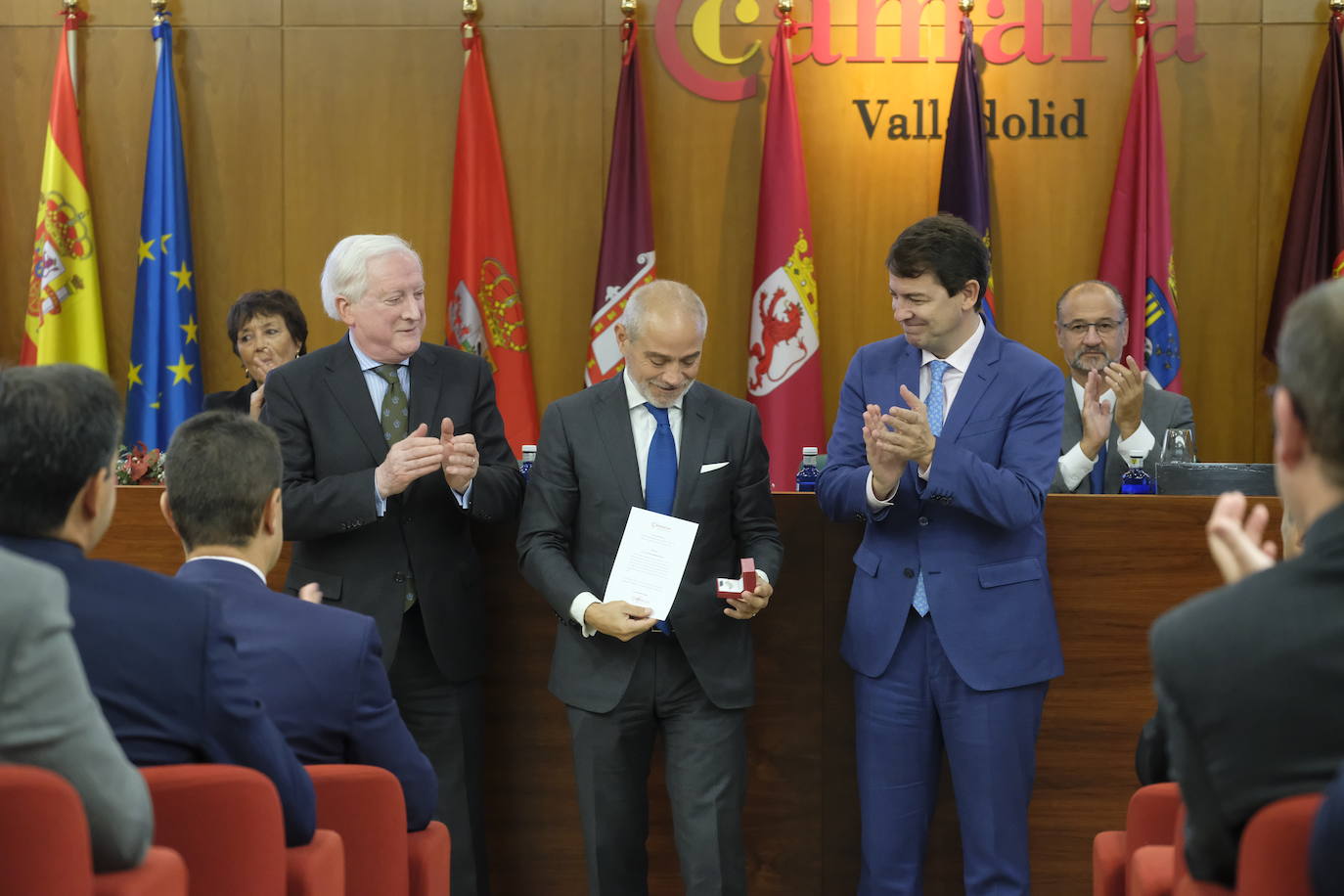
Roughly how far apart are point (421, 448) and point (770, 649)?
4.07 feet

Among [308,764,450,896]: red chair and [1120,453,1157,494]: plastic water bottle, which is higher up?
[1120,453,1157,494]: plastic water bottle

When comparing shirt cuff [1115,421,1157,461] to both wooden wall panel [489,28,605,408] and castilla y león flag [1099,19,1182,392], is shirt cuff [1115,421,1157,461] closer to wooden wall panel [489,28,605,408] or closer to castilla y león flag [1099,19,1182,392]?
castilla y león flag [1099,19,1182,392]

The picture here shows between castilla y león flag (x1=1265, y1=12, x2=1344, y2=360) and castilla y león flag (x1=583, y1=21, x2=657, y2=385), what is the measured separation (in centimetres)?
301

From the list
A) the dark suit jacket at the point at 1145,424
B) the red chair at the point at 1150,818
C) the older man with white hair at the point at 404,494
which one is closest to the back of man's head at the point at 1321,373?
the red chair at the point at 1150,818

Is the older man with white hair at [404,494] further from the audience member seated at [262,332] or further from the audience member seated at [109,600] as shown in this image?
the audience member seated at [109,600]

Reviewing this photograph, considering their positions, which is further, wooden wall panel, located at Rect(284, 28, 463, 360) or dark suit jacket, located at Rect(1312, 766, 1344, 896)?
→ wooden wall panel, located at Rect(284, 28, 463, 360)

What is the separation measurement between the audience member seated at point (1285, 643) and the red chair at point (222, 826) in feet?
4.07

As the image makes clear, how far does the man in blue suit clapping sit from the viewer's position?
3.41 m

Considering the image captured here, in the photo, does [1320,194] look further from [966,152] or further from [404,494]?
[404,494]

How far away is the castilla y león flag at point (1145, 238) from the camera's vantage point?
6242 millimetres

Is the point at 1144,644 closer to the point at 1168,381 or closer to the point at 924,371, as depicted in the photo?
the point at 924,371

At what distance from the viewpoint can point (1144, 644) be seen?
3891 mm

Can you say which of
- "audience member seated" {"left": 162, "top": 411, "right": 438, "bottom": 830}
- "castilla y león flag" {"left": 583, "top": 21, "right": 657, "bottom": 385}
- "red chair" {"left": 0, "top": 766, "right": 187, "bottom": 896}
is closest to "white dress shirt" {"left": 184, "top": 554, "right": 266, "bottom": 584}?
"audience member seated" {"left": 162, "top": 411, "right": 438, "bottom": 830}

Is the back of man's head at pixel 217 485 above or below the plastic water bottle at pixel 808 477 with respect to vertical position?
above
